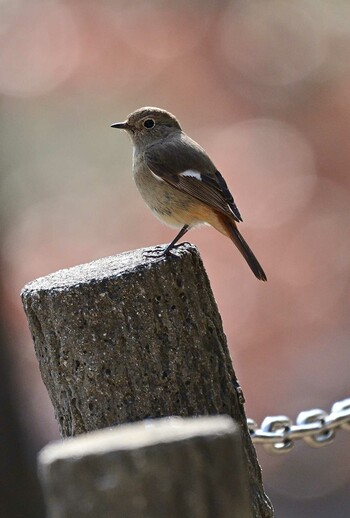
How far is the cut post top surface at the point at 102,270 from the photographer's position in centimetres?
237

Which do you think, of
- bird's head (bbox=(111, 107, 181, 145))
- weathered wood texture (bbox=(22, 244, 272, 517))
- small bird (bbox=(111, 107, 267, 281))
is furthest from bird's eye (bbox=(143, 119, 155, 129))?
weathered wood texture (bbox=(22, 244, 272, 517))

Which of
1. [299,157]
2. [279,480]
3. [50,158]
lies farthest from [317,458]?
[50,158]

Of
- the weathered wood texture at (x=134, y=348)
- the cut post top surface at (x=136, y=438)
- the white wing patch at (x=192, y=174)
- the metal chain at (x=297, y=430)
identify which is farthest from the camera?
the white wing patch at (x=192, y=174)

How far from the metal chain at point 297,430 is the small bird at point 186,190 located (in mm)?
914

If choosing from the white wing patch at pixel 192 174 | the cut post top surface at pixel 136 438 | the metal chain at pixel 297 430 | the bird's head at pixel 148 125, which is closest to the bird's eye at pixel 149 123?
the bird's head at pixel 148 125

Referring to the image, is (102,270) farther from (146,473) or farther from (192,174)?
(192,174)

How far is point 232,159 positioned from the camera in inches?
288

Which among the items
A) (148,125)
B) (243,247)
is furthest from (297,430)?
(148,125)

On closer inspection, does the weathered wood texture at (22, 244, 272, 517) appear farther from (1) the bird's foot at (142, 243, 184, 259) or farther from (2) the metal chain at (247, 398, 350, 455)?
(2) the metal chain at (247, 398, 350, 455)

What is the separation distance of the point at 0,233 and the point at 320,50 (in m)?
2.77

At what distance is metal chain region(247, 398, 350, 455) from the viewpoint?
10.1ft

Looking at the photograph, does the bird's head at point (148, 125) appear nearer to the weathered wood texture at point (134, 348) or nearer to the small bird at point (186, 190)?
the small bird at point (186, 190)

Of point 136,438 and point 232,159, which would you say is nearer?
point 136,438

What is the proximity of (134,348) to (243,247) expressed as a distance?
1756 millimetres
